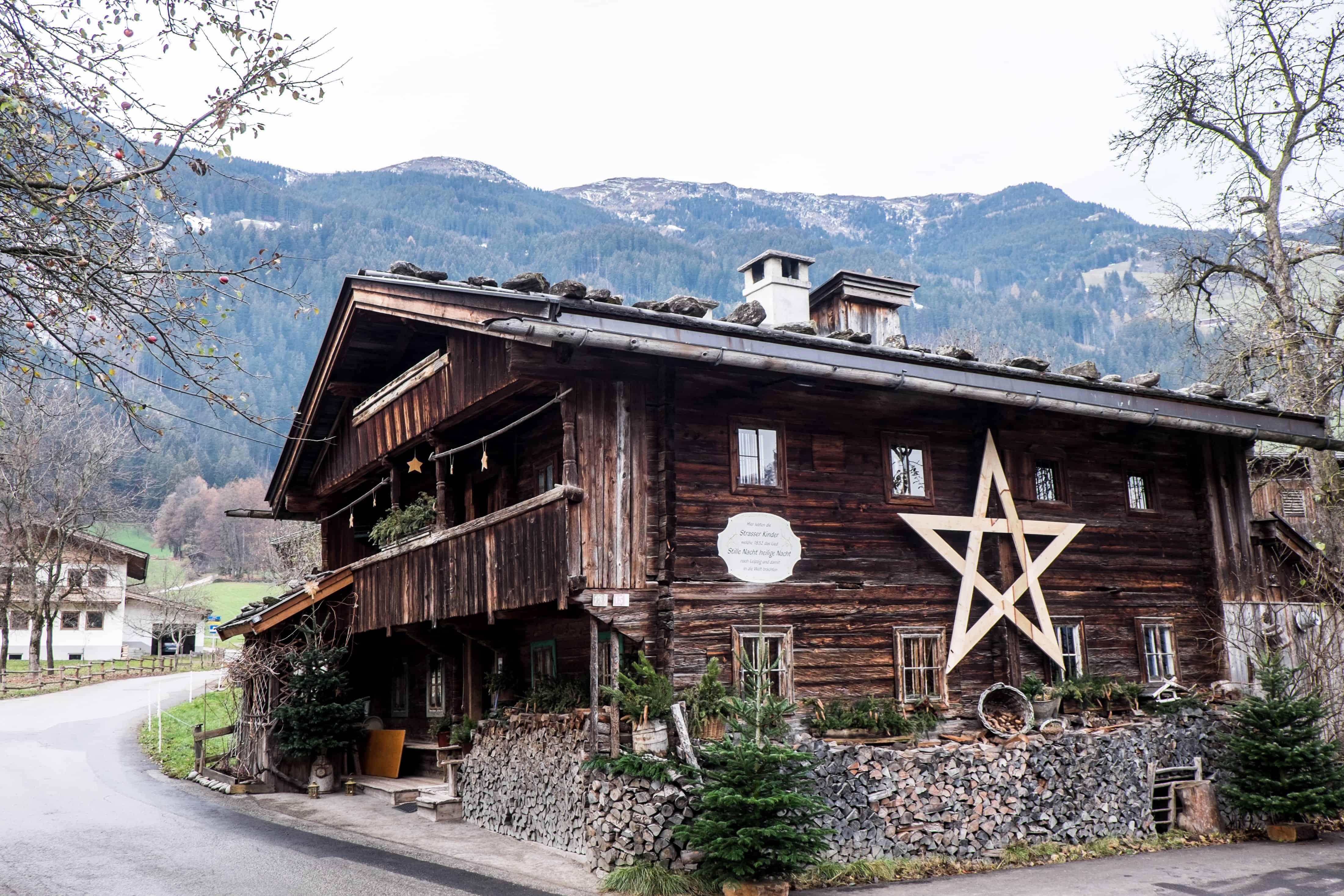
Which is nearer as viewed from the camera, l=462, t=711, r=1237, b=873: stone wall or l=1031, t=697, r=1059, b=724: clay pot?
l=462, t=711, r=1237, b=873: stone wall

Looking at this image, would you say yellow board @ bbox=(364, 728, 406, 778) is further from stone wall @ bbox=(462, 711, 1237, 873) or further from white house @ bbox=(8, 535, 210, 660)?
white house @ bbox=(8, 535, 210, 660)

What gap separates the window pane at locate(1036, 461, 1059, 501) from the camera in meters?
16.8

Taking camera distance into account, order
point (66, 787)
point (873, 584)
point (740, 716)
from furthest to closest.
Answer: point (66, 787), point (873, 584), point (740, 716)

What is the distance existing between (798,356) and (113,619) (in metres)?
61.0

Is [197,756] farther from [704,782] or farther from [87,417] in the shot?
[87,417]

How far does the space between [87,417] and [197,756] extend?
33599 mm

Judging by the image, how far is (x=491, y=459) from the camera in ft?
56.6

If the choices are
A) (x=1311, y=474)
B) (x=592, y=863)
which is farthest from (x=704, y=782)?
(x=1311, y=474)

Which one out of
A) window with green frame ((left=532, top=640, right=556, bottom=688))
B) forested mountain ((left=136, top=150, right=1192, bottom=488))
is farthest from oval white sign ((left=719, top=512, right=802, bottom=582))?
forested mountain ((left=136, top=150, right=1192, bottom=488))

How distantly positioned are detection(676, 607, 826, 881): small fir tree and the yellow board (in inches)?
411

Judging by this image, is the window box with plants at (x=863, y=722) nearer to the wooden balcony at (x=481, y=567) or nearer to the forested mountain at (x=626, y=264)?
the wooden balcony at (x=481, y=567)

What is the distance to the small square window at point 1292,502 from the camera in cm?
3447

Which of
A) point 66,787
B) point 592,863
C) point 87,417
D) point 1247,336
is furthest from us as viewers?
point 87,417

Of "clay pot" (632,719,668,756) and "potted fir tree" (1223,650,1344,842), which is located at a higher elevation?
"clay pot" (632,719,668,756)
